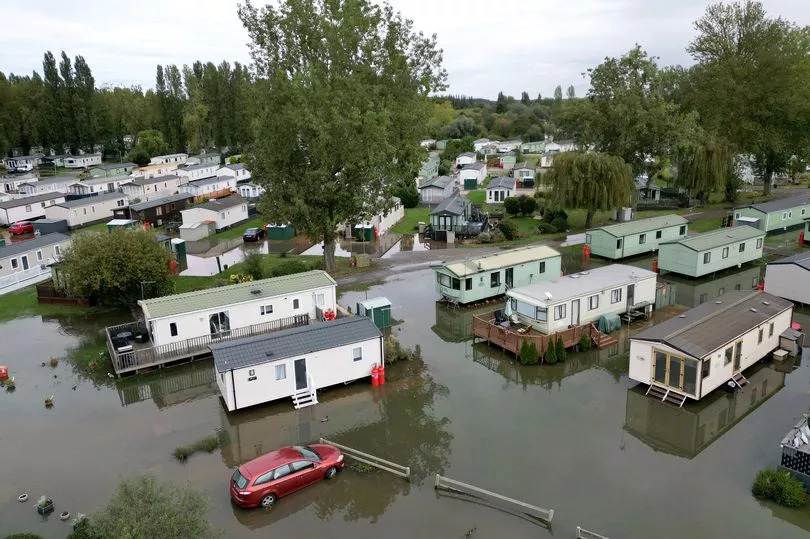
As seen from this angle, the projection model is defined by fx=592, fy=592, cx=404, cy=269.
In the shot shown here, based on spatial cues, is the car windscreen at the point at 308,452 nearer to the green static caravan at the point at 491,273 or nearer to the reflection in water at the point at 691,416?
the reflection in water at the point at 691,416

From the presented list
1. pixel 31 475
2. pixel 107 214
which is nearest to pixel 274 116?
pixel 31 475

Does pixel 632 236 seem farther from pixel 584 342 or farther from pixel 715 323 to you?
pixel 715 323

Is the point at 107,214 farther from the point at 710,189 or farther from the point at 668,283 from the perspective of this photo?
the point at 710,189

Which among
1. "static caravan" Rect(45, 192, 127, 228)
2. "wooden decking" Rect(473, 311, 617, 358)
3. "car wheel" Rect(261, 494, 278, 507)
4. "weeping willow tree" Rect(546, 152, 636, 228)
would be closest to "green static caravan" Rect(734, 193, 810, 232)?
"weeping willow tree" Rect(546, 152, 636, 228)

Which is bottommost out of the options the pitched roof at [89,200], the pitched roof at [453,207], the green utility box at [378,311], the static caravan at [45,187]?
the green utility box at [378,311]

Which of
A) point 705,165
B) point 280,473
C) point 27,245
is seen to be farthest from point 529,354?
point 705,165

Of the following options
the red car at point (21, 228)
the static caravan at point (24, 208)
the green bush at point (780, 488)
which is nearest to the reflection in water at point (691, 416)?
the green bush at point (780, 488)
